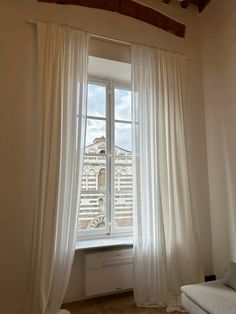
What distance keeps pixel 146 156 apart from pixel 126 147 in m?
0.62

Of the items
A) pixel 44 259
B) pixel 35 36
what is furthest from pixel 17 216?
pixel 35 36

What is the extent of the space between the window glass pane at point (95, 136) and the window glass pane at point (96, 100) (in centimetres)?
11

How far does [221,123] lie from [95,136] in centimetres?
161

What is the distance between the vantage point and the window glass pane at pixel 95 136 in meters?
3.21

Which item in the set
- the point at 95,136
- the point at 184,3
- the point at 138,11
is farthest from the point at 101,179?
the point at 184,3

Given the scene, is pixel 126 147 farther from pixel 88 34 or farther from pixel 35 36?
pixel 35 36

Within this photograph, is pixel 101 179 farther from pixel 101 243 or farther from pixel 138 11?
pixel 138 11

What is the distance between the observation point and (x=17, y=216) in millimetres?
2396

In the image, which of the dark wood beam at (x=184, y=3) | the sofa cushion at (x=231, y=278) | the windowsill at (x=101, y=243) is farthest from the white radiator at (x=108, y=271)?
the dark wood beam at (x=184, y=3)

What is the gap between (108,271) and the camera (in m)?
2.74

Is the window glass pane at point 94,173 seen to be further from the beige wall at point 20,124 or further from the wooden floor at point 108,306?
the wooden floor at point 108,306

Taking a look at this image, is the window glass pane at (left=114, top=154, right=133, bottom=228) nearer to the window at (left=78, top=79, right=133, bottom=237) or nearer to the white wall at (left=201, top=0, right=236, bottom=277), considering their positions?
the window at (left=78, top=79, right=133, bottom=237)

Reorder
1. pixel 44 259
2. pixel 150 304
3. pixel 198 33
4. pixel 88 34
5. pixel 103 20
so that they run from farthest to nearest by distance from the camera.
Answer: pixel 198 33 → pixel 103 20 → pixel 88 34 → pixel 150 304 → pixel 44 259

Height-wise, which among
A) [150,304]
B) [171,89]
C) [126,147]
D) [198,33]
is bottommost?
[150,304]
